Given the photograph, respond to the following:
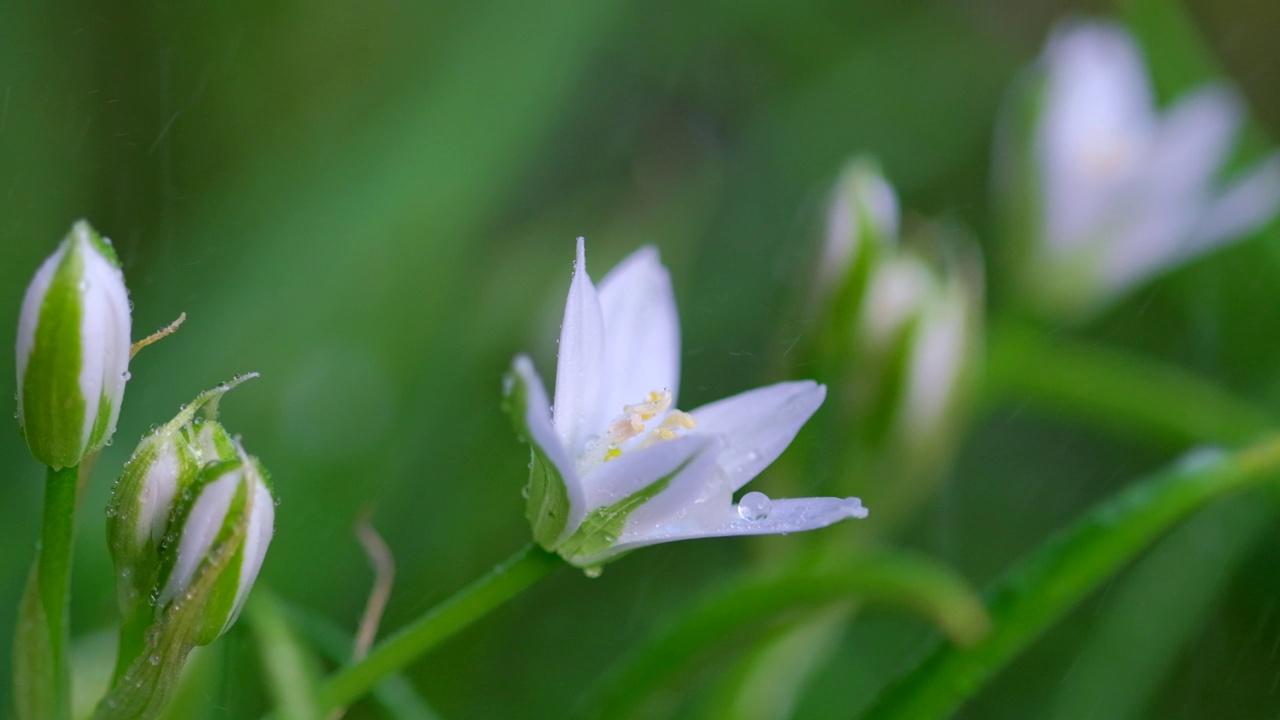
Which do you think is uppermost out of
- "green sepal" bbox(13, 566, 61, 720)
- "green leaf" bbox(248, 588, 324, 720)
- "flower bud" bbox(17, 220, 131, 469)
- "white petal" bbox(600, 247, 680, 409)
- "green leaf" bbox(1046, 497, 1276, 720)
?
"flower bud" bbox(17, 220, 131, 469)

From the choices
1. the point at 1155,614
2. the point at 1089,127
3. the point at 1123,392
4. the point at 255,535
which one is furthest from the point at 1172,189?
the point at 255,535

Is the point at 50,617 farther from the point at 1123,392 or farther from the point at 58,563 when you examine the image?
the point at 1123,392

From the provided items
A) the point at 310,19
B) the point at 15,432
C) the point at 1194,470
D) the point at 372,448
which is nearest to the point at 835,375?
the point at 1194,470

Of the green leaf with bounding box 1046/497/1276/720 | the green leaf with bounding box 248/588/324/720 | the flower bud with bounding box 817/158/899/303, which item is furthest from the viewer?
the green leaf with bounding box 1046/497/1276/720

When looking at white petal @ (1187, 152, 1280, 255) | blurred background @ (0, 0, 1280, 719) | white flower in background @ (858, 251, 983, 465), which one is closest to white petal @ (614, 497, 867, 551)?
blurred background @ (0, 0, 1280, 719)

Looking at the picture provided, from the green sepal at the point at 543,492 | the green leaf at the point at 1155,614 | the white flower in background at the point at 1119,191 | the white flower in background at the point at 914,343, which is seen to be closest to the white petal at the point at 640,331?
the green sepal at the point at 543,492

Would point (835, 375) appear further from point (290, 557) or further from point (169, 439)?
point (169, 439)

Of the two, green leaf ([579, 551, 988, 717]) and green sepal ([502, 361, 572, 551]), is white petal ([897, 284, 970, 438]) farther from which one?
green sepal ([502, 361, 572, 551])
